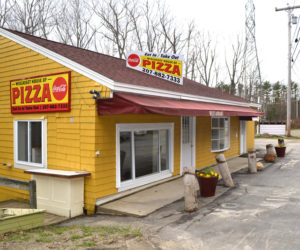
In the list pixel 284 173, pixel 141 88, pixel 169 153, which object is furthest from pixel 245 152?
pixel 141 88

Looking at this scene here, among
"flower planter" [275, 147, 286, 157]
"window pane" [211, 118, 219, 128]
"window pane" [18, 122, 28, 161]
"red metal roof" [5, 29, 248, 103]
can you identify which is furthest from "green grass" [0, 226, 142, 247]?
"flower planter" [275, 147, 286, 157]

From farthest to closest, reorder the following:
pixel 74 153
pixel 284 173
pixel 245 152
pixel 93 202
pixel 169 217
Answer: pixel 245 152
pixel 284 173
pixel 74 153
pixel 93 202
pixel 169 217

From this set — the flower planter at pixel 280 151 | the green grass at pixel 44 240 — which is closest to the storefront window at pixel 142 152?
the green grass at pixel 44 240

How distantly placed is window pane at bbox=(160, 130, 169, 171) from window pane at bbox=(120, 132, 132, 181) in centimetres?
164

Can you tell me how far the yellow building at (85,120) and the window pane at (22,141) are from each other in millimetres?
30

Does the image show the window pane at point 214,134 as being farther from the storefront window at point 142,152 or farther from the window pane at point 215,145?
the storefront window at point 142,152

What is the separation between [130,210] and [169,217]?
0.92 meters

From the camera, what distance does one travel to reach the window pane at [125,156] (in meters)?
7.61

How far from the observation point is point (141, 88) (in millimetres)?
7480

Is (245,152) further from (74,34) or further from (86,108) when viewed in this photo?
(74,34)

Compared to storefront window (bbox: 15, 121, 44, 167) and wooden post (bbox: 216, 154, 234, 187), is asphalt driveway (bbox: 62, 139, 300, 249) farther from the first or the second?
storefront window (bbox: 15, 121, 44, 167)

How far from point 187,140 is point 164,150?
1.63 meters

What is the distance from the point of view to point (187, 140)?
35.0 feet

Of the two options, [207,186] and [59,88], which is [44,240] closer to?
[59,88]
